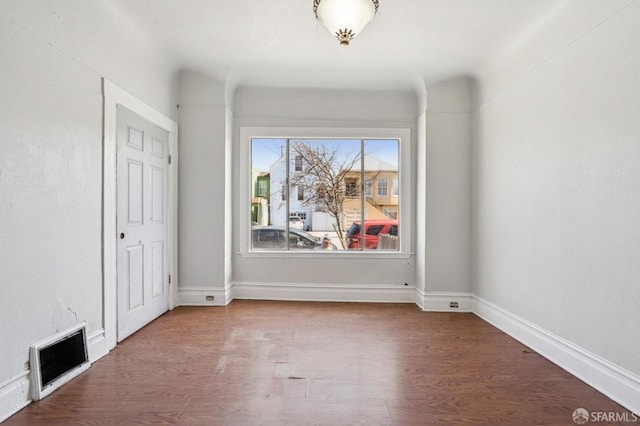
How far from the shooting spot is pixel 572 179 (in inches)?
98.2

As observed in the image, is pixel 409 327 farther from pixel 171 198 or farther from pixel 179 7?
pixel 179 7

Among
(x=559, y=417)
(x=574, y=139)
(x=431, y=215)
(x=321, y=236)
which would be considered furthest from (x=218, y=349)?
(x=574, y=139)

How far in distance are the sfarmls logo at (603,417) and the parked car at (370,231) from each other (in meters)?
2.74

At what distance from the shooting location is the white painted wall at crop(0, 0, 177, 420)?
193 cm

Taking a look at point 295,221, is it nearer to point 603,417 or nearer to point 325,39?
point 325,39

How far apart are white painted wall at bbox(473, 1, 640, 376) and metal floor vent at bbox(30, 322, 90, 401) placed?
3.55 m

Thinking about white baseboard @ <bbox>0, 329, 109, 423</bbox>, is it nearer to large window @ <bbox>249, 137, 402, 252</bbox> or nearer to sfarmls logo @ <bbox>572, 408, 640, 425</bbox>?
large window @ <bbox>249, 137, 402, 252</bbox>

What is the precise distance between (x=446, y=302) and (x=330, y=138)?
2.48m

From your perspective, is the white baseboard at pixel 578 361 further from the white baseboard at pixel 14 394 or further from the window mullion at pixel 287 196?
the white baseboard at pixel 14 394

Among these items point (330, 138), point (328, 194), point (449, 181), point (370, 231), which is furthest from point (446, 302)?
point (330, 138)

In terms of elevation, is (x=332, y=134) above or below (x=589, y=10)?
below

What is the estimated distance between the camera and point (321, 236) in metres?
4.56

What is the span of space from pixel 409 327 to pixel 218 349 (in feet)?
6.04

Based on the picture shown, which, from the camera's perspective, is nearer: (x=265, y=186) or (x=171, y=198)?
(x=171, y=198)
